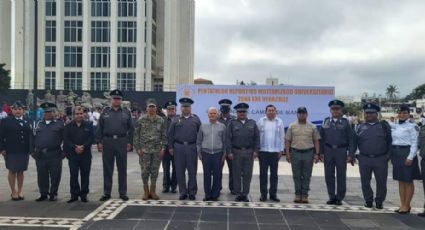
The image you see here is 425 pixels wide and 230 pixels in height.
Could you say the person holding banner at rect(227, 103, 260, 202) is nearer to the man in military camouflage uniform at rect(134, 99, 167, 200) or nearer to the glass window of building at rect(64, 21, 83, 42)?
the man in military camouflage uniform at rect(134, 99, 167, 200)

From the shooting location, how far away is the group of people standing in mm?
9727

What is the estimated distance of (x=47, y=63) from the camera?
204ft

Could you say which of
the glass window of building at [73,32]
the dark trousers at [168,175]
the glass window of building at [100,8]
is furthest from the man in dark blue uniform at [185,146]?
the glass window of building at [73,32]

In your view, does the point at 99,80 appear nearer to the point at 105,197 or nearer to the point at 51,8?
the point at 51,8

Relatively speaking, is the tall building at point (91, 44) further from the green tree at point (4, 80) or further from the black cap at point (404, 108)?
the black cap at point (404, 108)

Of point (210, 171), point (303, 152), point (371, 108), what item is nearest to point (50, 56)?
point (210, 171)

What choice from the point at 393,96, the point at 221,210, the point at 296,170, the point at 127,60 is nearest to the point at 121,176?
the point at 221,210

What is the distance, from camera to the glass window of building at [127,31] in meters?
61.7

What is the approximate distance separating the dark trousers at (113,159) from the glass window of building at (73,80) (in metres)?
54.4

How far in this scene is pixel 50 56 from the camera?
62.2 meters

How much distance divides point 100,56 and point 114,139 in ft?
177

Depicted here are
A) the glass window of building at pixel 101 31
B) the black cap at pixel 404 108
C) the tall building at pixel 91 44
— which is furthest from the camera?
the glass window of building at pixel 101 31

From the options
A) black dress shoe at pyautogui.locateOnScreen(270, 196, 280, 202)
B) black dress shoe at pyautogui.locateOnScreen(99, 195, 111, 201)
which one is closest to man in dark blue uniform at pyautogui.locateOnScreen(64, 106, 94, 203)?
black dress shoe at pyautogui.locateOnScreen(99, 195, 111, 201)

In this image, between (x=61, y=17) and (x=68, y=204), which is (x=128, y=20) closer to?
(x=61, y=17)
